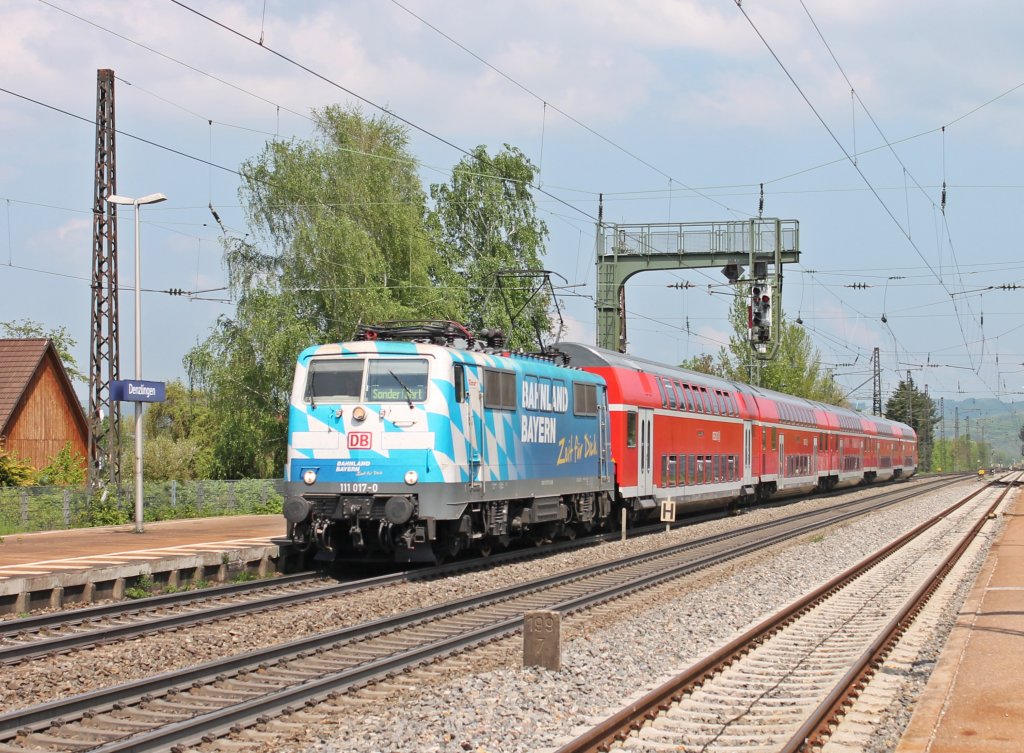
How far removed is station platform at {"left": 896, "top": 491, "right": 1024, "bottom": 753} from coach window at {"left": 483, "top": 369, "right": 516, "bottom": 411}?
7.35 m

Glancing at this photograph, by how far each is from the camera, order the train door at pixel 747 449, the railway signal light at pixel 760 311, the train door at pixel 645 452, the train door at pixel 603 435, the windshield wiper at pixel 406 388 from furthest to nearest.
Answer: the train door at pixel 747 449 → the railway signal light at pixel 760 311 → the train door at pixel 645 452 → the train door at pixel 603 435 → the windshield wiper at pixel 406 388

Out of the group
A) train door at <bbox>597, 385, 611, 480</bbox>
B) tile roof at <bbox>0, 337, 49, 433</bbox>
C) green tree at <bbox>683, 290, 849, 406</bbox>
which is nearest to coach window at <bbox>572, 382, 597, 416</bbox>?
train door at <bbox>597, 385, 611, 480</bbox>

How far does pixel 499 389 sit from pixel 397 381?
87.2 inches

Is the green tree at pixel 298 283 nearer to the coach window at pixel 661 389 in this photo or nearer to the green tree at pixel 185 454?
the green tree at pixel 185 454

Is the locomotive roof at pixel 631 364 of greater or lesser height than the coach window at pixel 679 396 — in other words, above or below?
above

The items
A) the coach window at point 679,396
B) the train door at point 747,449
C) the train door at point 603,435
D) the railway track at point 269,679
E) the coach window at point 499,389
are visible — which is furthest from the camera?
the train door at point 747,449

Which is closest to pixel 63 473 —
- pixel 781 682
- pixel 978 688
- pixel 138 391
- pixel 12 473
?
pixel 12 473

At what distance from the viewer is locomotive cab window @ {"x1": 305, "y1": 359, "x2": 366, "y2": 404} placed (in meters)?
17.5

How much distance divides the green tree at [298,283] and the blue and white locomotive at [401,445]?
64.3 ft

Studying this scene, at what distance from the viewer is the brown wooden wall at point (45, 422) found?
123 ft

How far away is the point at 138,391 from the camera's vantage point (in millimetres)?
22500

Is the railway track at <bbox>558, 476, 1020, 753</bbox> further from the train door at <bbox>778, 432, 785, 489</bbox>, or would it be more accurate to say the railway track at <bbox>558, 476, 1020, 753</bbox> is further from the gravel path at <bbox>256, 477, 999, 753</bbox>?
the train door at <bbox>778, 432, 785, 489</bbox>

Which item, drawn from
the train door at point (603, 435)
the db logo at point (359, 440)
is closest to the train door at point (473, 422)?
the db logo at point (359, 440)

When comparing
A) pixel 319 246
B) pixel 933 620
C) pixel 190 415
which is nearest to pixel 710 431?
pixel 319 246
